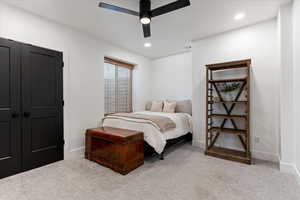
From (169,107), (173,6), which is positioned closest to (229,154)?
(169,107)

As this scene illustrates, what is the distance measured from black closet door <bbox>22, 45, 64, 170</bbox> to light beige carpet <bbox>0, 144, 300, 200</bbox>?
0.27 metres

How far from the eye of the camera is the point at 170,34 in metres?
3.46

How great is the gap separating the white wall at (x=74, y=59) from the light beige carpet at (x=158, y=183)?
85cm

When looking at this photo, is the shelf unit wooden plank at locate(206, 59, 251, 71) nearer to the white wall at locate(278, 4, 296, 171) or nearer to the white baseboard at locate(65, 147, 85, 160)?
the white wall at locate(278, 4, 296, 171)

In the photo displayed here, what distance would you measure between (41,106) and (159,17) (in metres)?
2.66

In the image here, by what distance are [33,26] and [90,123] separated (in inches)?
83.0

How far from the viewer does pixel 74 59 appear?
10.3 ft

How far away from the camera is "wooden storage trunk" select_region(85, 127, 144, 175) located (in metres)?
2.42

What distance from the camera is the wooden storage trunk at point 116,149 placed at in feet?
7.95

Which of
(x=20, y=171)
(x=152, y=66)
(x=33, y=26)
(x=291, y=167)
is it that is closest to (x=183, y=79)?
(x=152, y=66)

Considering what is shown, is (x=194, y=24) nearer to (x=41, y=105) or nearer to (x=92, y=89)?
(x=92, y=89)

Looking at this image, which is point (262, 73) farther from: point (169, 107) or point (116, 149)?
point (116, 149)

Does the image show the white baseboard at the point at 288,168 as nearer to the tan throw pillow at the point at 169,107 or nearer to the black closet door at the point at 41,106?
the tan throw pillow at the point at 169,107

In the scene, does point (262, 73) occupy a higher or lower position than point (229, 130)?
higher
